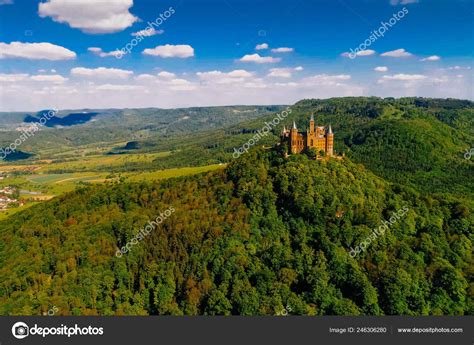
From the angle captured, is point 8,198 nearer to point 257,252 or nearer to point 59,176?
point 59,176

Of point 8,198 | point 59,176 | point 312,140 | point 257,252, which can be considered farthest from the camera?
point 59,176

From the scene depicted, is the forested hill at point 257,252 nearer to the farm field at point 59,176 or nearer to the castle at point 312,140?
the castle at point 312,140

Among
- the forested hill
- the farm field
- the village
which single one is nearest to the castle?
the forested hill

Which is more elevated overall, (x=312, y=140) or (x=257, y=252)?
(x=312, y=140)

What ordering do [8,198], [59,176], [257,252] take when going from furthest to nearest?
1. [59,176]
2. [8,198]
3. [257,252]

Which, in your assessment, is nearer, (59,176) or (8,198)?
(8,198)

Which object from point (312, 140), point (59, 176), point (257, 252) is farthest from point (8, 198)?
point (312, 140)

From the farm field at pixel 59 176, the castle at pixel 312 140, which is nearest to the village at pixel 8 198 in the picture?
the farm field at pixel 59 176
